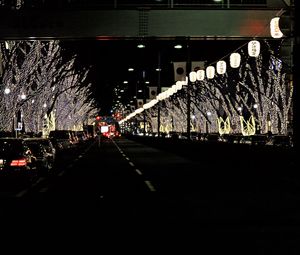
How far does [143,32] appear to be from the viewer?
112 feet

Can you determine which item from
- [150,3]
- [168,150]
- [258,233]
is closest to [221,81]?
[168,150]

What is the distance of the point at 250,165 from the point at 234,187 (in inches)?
318

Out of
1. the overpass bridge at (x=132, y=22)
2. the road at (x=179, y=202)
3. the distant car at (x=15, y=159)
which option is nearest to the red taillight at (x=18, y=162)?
the distant car at (x=15, y=159)

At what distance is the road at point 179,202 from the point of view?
1281 centimetres

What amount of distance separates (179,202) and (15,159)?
785 centimetres

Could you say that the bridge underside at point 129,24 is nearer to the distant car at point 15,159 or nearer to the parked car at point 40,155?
the parked car at point 40,155

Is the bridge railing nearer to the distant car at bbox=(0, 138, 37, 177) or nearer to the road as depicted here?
the road

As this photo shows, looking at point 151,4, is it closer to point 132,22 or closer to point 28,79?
point 132,22

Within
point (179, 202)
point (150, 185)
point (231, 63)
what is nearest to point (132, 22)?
point (231, 63)

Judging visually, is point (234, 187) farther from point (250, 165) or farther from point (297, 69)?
point (250, 165)

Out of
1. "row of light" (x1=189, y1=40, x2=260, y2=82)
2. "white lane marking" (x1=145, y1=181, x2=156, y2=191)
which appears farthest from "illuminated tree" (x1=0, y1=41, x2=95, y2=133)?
"white lane marking" (x1=145, y1=181, x2=156, y2=191)

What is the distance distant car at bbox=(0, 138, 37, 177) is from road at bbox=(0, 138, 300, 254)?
756 mm

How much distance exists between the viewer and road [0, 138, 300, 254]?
12.8 meters

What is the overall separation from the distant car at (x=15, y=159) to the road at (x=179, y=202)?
2.48 ft
